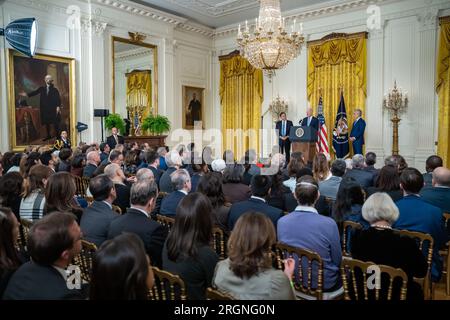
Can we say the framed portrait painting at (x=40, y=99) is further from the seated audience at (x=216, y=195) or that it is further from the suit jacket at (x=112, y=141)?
the seated audience at (x=216, y=195)

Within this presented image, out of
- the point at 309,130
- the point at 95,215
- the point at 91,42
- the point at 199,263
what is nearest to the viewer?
the point at 199,263

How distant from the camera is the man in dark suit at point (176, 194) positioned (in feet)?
12.9

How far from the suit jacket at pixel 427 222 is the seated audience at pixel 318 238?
868 mm

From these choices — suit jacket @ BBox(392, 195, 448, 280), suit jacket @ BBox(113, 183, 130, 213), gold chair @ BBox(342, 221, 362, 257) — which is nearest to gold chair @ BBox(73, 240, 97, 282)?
suit jacket @ BBox(113, 183, 130, 213)

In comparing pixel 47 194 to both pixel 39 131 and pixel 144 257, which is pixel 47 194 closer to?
pixel 144 257

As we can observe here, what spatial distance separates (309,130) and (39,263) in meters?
8.33

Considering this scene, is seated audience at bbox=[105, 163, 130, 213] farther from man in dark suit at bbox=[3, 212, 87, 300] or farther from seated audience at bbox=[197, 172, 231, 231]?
man in dark suit at bbox=[3, 212, 87, 300]

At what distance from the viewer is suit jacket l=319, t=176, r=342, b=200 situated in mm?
4562

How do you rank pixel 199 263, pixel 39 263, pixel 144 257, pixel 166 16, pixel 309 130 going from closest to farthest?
pixel 144 257
pixel 39 263
pixel 199 263
pixel 309 130
pixel 166 16

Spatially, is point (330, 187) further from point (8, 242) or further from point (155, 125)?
point (155, 125)

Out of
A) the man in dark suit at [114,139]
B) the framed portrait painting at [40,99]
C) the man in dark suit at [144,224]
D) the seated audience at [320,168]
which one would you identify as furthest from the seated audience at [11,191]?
the man in dark suit at [114,139]

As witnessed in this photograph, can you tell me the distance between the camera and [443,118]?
977 cm

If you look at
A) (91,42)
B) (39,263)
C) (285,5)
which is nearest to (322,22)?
(285,5)

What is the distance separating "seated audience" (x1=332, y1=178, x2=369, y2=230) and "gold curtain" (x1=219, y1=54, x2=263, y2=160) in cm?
1009
